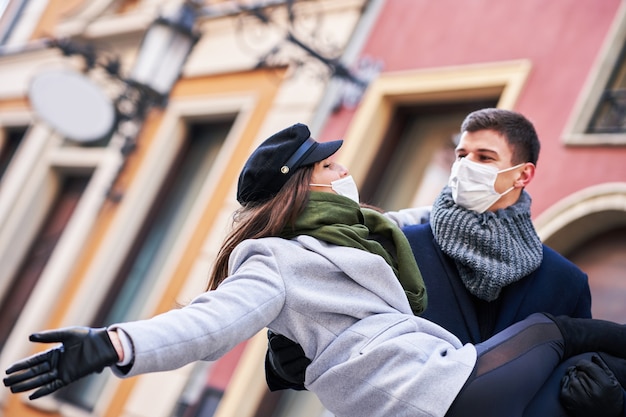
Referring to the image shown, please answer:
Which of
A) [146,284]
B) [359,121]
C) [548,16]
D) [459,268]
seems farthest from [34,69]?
[459,268]

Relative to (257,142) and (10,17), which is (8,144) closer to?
(10,17)

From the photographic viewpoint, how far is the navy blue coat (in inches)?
119

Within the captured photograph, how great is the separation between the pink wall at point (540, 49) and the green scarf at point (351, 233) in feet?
8.22

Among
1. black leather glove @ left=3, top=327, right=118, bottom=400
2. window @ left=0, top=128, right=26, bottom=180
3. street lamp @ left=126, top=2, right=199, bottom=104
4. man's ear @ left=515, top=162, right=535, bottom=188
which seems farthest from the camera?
Answer: window @ left=0, top=128, right=26, bottom=180

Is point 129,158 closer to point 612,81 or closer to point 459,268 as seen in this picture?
point 612,81

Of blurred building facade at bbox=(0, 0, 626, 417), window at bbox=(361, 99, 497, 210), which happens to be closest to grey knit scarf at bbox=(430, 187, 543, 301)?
blurred building facade at bbox=(0, 0, 626, 417)

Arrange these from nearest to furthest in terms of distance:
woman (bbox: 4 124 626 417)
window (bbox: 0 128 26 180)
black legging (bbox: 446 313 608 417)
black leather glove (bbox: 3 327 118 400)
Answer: black leather glove (bbox: 3 327 118 400), woman (bbox: 4 124 626 417), black legging (bbox: 446 313 608 417), window (bbox: 0 128 26 180)

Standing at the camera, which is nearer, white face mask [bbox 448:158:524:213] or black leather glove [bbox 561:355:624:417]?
black leather glove [bbox 561:355:624:417]

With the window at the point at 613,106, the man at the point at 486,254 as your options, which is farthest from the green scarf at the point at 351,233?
the window at the point at 613,106

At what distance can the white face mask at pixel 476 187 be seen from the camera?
333 centimetres

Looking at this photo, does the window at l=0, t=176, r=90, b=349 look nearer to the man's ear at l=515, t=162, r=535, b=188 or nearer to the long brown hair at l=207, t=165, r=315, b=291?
the man's ear at l=515, t=162, r=535, b=188

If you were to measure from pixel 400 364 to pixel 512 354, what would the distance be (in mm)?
316

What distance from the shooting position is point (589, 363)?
8.55ft

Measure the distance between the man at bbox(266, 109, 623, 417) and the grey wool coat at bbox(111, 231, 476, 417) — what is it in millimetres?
173
